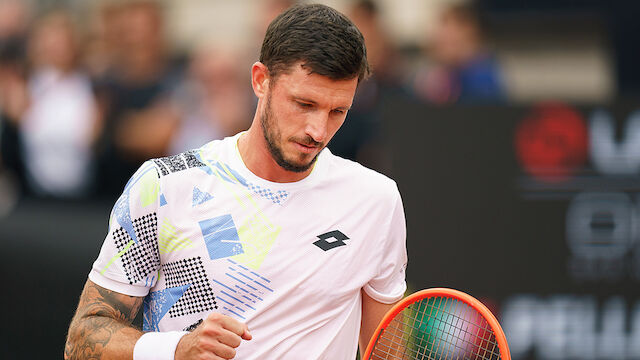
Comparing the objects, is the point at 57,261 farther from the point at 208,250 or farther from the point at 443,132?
the point at 208,250

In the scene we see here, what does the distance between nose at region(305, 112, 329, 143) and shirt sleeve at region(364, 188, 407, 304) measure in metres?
0.43

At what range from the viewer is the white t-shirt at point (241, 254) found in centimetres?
270

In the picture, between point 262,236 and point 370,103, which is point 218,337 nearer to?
point 262,236

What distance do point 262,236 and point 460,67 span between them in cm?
399

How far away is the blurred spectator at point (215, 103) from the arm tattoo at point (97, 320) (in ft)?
11.7

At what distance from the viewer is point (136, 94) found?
673 cm

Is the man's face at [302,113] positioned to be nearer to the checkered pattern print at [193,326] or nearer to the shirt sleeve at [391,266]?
the shirt sleeve at [391,266]

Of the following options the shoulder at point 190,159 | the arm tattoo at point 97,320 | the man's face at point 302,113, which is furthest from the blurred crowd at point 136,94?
the arm tattoo at point 97,320

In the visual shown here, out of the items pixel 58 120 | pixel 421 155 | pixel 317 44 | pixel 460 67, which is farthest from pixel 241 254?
pixel 58 120

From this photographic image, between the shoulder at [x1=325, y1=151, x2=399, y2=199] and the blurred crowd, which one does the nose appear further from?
the blurred crowd

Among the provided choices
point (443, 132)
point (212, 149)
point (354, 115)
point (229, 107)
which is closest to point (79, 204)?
point (229, 107)

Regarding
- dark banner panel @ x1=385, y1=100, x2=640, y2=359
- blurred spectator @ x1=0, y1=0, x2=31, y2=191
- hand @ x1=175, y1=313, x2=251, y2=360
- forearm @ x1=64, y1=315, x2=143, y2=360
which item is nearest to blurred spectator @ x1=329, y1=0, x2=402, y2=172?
dark banner panel @ x1=385, y1=100, x2=640, y2=359

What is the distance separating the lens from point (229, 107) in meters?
6.29

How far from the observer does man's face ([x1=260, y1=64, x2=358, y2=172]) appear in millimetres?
2641
